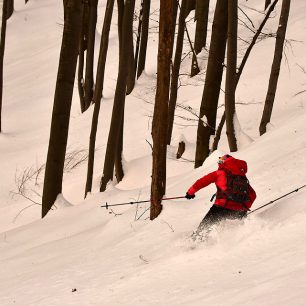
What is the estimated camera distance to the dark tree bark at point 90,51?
56.8 feet

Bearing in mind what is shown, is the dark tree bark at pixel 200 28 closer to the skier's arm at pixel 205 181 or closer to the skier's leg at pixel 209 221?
the skier's arm at pixel 205 181

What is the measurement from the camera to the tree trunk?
9.98 metres

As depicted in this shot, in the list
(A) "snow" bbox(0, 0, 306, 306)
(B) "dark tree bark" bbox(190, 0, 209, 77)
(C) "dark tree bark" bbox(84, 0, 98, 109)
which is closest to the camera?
(A) "snow" bbox(0, 0, 306, 306)

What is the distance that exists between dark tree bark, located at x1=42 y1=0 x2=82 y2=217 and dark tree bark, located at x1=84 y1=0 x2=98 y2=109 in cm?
726

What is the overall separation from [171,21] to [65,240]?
3.54m

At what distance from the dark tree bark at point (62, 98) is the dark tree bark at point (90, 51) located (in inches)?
286

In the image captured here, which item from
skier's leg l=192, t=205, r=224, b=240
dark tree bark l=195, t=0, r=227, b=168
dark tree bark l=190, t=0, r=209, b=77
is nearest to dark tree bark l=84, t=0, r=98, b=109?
dark tree bark l=190, t=0, r=209, b=77

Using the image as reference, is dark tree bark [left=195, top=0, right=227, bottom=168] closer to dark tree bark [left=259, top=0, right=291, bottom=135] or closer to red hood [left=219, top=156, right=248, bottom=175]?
dark tree bark [left=259, top=0, right=291, bottom=135]

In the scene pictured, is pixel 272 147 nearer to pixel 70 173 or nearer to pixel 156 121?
pixel 156 121

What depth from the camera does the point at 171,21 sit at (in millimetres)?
7094

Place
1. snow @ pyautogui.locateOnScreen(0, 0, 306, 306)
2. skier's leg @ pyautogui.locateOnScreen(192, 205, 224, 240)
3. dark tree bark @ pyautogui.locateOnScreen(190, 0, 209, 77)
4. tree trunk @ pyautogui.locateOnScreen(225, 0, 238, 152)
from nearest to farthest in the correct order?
snow @ pyautogui.locateOnScreen(0, 0, 306, 306) → skier's leg @ pyautogui.locateOnScreen(192, 205, 224, 240) → tree trunk @ pyautogui.locateOnScreen(225, 0, 238, 152) → dark tree bark @ pyautogui.locateOnScreen(190, 0, 209, 77)

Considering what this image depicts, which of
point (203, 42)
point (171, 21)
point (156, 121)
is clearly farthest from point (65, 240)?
point (203, 42)

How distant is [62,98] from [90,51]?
8251 mm

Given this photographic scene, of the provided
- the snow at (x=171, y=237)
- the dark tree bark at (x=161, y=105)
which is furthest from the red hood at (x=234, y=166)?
the dark tree bark at (x=161, y=105)
